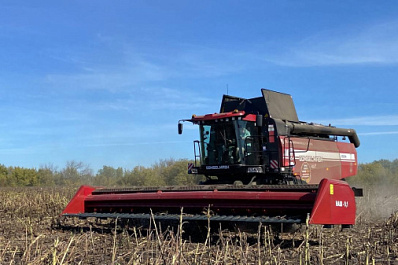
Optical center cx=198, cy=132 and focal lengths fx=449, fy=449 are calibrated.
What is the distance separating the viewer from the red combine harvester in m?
5.62

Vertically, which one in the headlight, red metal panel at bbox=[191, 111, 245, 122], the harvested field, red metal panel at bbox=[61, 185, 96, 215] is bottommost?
→ the harvested field

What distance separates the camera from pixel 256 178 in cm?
934

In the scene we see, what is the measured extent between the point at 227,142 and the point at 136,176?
19.6 m

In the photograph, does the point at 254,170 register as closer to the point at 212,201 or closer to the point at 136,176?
the point at 212,201

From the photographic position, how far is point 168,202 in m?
6.62

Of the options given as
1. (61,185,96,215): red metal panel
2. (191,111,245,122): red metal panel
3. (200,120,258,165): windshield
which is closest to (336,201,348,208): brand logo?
(200,120,258,165): windshield

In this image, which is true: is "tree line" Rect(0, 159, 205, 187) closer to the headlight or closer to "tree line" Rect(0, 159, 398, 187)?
"tree line" Rect(0, 159, 398, 187)

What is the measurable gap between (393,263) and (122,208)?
4237 mm

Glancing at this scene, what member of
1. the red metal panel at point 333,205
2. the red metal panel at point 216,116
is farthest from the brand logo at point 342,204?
the red metal panel at point 216,116

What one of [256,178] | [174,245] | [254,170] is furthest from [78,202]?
[174,245]

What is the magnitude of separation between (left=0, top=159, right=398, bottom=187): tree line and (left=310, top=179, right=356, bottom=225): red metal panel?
1583 cm

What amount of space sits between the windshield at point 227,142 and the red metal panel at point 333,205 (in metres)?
3.54

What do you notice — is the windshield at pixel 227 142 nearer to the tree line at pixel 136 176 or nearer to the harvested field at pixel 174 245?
the harvested field at pixel 174 245

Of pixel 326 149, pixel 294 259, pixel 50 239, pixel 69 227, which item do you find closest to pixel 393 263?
pixel 294 259
